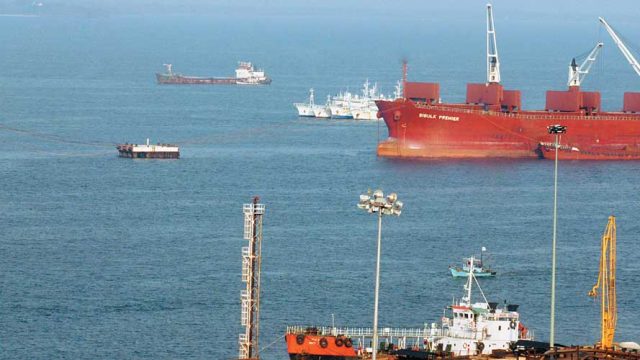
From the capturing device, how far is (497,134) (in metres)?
129

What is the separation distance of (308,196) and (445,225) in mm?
12615

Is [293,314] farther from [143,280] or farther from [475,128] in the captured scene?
[475,128]

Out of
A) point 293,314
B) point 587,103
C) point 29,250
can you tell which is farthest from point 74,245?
point 587,103

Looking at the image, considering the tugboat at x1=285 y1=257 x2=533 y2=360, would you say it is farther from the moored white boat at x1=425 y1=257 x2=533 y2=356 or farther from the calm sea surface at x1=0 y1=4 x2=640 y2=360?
the calm sea surface at x1=0 y1=4 x2=640 y2=360

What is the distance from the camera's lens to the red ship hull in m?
128

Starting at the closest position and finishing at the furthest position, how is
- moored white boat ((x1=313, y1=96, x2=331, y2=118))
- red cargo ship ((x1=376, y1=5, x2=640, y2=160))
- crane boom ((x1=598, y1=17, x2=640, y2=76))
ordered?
red cargo ship ((x1=376, y1=5, x2=640, y2=160)) → crane boom ((x1=598, y1=17, x2=640, y2=76)) → moored white boat ((x1=313, y1=96, x2=331, y2=118))

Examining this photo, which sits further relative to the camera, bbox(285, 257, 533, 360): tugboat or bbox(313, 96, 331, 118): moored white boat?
bbox(313, 96, 331, 118): moored white boat

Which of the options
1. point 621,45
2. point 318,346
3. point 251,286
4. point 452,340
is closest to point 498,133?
point 621,45

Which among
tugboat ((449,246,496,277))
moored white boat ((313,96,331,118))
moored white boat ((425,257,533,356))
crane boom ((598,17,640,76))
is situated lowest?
moored white boat ((425,257,533,356))

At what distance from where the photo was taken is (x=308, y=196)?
107 m

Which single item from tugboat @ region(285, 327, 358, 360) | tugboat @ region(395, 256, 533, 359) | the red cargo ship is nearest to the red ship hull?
the red cargo ship

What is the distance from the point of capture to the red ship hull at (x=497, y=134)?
12794 centimetres

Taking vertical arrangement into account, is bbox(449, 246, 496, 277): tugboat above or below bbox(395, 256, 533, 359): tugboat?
above

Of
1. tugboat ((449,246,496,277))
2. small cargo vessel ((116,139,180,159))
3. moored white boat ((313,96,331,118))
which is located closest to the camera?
tugboat ((449,246,496,277))
